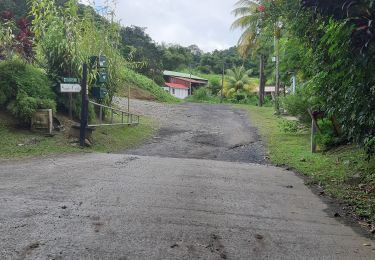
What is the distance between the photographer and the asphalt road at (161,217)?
4.25m

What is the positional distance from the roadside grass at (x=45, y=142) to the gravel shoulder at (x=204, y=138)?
0.70 metres

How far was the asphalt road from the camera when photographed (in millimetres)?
4246

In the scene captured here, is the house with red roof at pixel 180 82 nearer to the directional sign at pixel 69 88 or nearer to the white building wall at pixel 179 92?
the white building wall at pixel 179 92

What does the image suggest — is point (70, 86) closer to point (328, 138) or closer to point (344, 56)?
point (328, 138)

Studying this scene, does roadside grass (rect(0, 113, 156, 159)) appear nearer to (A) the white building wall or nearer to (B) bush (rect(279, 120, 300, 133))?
(B) bush (rect(279, 120, 300, 133))

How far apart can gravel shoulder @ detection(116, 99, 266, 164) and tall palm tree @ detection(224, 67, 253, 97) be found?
26865 millimetres

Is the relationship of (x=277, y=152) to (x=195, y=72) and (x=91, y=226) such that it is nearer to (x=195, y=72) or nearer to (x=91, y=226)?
(x=91, y=226)

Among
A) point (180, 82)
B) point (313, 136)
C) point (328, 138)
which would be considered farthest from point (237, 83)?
point (313, 136)

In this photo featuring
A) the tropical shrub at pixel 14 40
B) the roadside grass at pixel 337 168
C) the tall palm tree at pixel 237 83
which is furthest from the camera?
the tall palm tree at pixel 237 83

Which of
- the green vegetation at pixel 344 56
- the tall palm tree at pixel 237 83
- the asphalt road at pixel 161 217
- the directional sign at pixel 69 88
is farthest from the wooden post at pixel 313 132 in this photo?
the tall palm tree at pixel 237 83

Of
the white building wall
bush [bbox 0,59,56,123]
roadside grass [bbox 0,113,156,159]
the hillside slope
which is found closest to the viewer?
roadside grass [bbox 0,113,156,159]

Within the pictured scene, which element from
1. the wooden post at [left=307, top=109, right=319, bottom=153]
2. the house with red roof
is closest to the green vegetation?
the wooden post at [left=307, top=109, right=319, bottom=153]

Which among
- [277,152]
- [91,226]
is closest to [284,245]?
[91,226]

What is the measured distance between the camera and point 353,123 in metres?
7.23
